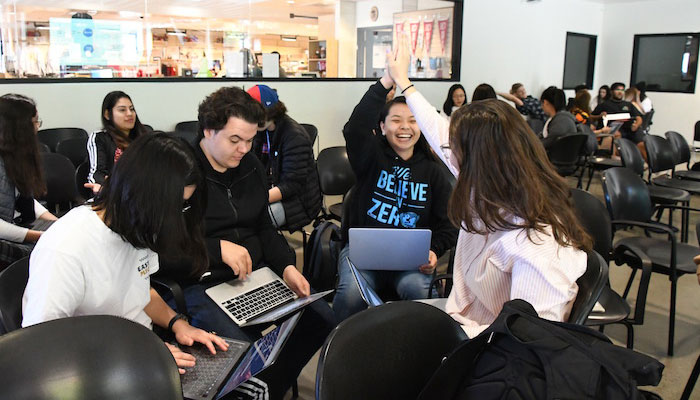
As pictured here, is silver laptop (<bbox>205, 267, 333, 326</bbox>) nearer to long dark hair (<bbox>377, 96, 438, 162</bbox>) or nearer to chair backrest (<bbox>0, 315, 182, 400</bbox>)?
chair backrest (<bbox>0, 315, 182, 400</bbox>)

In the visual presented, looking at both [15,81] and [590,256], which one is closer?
[590,256]

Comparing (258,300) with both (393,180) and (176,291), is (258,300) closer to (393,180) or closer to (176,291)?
(176,291)

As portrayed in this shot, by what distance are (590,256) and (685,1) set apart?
1013 cm

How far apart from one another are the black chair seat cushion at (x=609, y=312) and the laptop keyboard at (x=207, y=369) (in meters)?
1.37

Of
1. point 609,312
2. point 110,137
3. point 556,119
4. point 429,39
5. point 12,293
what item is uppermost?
point 429,39

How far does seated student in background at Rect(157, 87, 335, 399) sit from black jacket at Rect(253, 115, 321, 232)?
0.81 meters

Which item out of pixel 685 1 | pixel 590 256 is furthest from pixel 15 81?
pixel 685 1

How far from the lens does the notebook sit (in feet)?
4.30

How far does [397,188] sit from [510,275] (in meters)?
0.95

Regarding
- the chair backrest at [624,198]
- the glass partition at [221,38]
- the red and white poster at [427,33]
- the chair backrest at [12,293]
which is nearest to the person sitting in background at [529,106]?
the glass partition at [221,38]

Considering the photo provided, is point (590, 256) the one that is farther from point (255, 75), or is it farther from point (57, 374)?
point (255, 75)

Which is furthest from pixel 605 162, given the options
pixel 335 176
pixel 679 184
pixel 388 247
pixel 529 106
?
pixel 388 247

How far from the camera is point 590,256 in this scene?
1702 millimetres

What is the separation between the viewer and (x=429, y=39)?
25.1 ft
